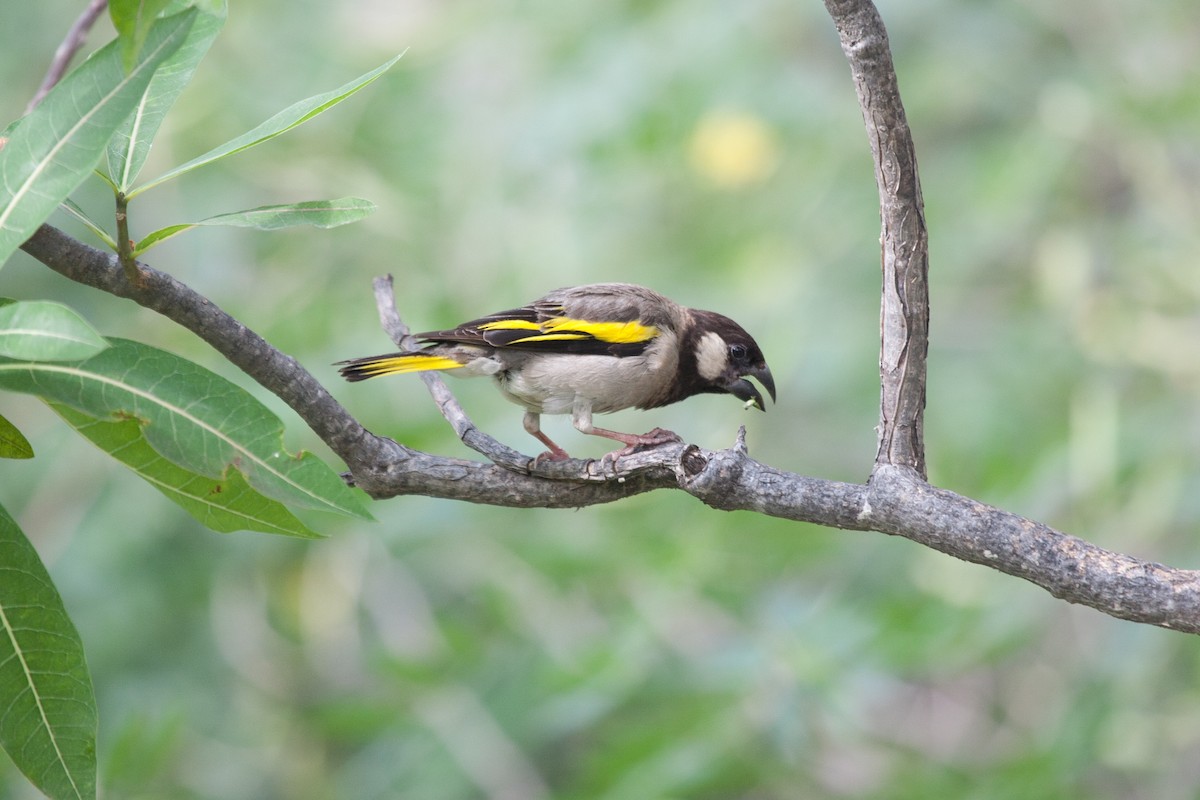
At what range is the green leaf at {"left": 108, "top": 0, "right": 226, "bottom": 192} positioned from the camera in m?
2.59

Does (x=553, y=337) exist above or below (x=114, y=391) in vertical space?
above

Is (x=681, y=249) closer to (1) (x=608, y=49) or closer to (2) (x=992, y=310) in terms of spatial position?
(1) (x=608, y=49)

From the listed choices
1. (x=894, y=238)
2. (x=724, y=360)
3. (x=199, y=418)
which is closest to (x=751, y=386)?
(x=724, y=360)

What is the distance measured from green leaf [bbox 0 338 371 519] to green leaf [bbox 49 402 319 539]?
0.08 meters

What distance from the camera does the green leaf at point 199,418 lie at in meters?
2.31

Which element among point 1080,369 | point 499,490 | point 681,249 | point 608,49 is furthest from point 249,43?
point 499,490

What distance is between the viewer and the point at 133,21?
6.59 feet

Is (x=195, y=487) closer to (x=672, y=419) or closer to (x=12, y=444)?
(x=12, y=444)

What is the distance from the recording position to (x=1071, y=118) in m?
6.77

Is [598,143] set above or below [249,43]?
below

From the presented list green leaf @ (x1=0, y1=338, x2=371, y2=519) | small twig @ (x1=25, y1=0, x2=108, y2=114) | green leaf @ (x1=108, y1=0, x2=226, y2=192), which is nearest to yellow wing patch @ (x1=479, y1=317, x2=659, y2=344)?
small twig @ (x1=25, y1=0, x2=108, y2=114)

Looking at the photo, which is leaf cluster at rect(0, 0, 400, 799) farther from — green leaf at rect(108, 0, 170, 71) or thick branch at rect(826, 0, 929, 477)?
thick branch at rect(826, 0, 929, 477)

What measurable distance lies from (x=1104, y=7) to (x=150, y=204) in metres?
6.68

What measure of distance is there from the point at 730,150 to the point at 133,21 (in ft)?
18.0
